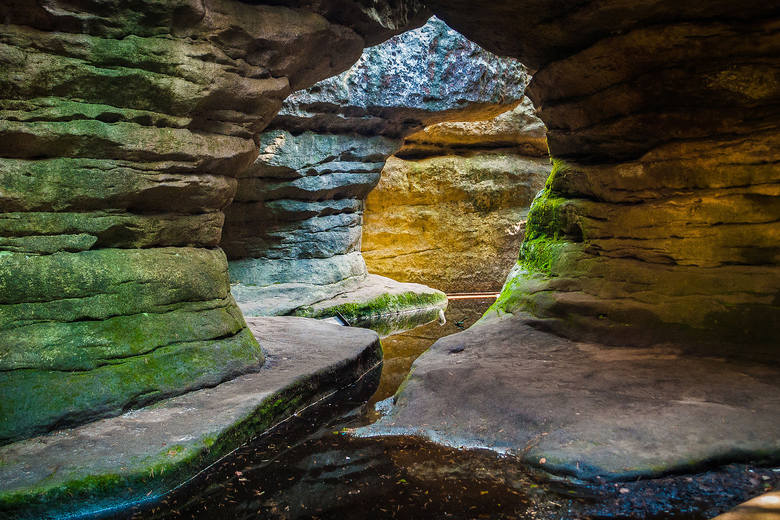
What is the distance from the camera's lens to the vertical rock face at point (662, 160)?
203 inches

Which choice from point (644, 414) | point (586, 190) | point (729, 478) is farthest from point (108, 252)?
point (586, 190)

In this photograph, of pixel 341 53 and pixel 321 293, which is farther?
pixel 321 293

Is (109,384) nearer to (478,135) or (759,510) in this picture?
(759,510)

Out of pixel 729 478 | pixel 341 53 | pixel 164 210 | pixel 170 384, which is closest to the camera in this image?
pixel 729 478

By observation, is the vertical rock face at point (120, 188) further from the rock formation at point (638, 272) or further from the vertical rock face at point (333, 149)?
the vertical rock face at point (333, 149)

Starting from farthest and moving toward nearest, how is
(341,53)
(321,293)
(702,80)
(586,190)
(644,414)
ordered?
(321,293) → (586,190) → (341,53) → (702,80) → (644,414)

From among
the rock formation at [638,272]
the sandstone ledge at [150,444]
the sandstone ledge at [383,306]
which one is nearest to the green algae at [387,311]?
the sandstone ledge at [383,306]

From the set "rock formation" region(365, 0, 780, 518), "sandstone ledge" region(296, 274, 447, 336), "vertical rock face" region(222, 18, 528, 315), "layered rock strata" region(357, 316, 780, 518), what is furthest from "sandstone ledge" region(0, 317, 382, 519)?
"vertical rock face" region(222, 18, 528, 315)

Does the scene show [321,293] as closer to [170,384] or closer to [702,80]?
[170,384]

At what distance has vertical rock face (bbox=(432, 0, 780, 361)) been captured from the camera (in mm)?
5160

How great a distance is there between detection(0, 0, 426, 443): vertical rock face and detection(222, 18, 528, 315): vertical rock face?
189 inches

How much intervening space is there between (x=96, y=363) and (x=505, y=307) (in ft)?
14.8

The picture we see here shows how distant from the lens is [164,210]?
→ 198 inches

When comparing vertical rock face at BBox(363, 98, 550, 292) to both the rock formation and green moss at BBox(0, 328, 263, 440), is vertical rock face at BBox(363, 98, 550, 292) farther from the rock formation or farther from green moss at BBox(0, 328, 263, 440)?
green moss at BBox(0, 328, 263, 440)
